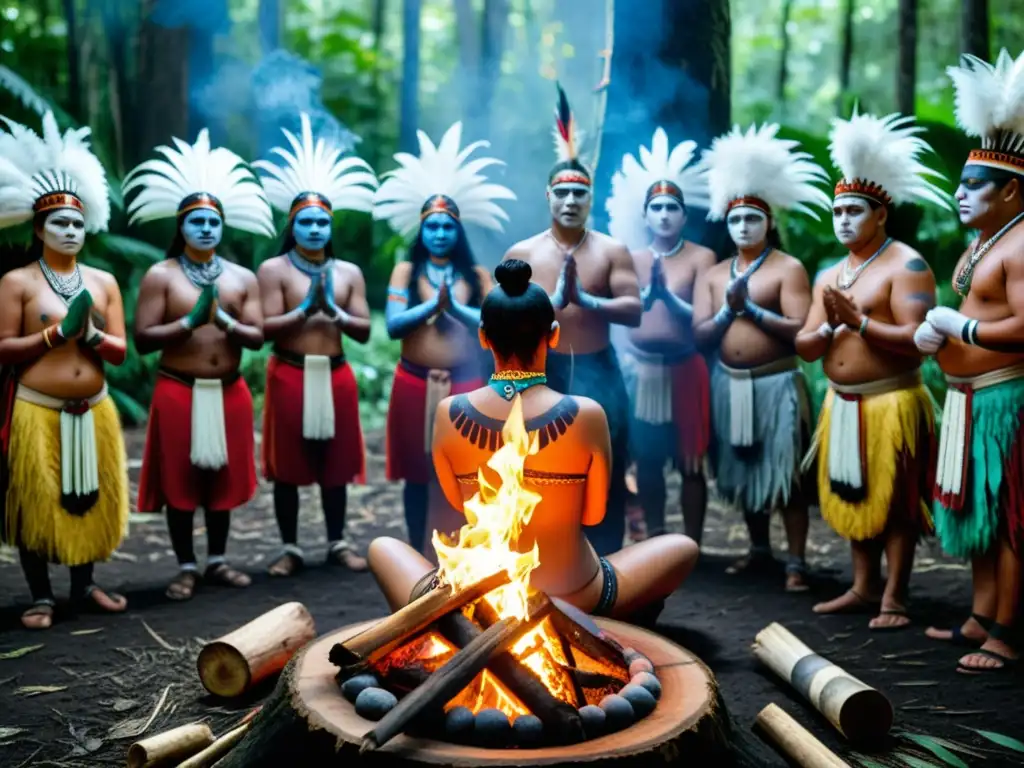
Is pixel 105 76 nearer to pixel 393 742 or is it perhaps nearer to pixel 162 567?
pixel 162 567

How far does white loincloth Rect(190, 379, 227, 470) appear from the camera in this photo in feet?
15.3

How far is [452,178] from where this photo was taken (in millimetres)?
5027

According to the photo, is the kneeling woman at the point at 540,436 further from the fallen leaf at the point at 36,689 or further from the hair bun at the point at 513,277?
the fallen leaf at the point at 36,689

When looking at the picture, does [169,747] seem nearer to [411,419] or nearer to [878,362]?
[411,419]

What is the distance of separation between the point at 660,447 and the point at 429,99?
13.5 meters

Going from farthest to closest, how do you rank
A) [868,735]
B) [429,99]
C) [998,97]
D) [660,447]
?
1. [429,99]
2. [660,447]
3. [998,97]
4. [868,735]

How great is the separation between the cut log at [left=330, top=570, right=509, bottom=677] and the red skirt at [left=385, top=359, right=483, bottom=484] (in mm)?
2359

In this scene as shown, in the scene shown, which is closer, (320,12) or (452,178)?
(452,178)

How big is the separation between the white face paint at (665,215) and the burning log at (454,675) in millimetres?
3010

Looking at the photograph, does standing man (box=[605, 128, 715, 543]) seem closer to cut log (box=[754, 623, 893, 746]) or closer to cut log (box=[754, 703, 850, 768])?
cut log (box=[754, 623, 893, 746])

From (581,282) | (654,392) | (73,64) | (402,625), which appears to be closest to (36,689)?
(402,625)

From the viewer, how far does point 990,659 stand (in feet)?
12.5

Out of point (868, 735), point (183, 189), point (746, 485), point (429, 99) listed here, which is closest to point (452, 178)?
point (183, 189)

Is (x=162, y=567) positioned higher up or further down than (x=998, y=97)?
further down
